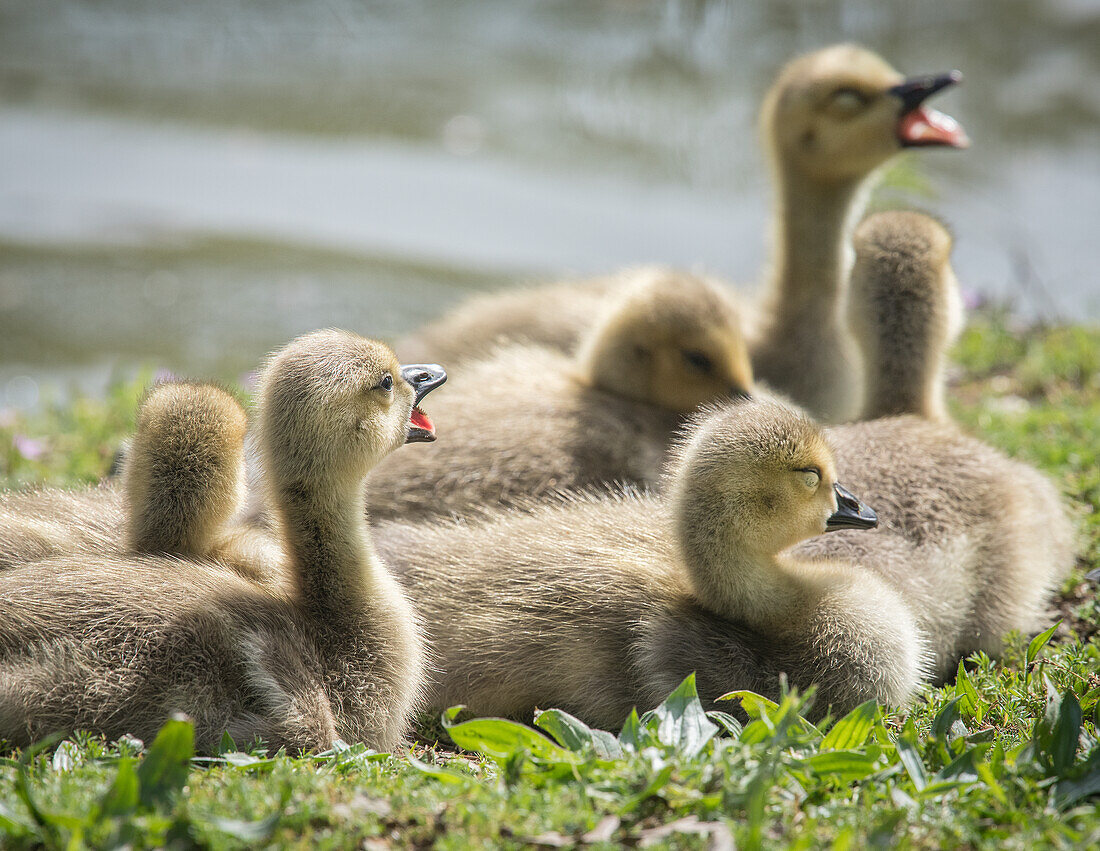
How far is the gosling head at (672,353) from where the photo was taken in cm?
440

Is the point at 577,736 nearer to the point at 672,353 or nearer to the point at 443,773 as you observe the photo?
the point at 443,773

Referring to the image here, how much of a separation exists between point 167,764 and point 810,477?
1.69 m

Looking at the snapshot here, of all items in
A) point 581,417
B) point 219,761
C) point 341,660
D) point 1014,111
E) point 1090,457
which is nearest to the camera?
point 219,761

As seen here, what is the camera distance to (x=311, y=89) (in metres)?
10.7

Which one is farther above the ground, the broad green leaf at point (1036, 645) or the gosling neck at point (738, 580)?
the gosling neck at point (738, 580)

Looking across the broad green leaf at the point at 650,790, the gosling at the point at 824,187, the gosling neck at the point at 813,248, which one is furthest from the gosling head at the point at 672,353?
the broad green leaf at the point at 650,790

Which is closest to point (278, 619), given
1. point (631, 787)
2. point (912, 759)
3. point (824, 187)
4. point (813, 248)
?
point (631, 787)

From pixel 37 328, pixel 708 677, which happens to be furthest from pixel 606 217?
pixel 708 677

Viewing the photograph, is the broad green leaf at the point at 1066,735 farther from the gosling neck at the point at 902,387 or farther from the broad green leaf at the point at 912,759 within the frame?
the gosling neck at the point at 902,387

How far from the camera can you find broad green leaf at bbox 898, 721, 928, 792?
2.54 m

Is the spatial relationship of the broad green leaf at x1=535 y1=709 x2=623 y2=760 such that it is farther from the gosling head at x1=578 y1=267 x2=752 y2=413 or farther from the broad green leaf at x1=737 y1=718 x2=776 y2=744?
the gosling head at x1=578 y1=267 x2=752 y2=413

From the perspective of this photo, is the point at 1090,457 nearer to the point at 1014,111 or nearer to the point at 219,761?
the point at 219,761

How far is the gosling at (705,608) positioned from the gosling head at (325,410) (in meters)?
0.56

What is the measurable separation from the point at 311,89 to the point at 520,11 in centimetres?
251
